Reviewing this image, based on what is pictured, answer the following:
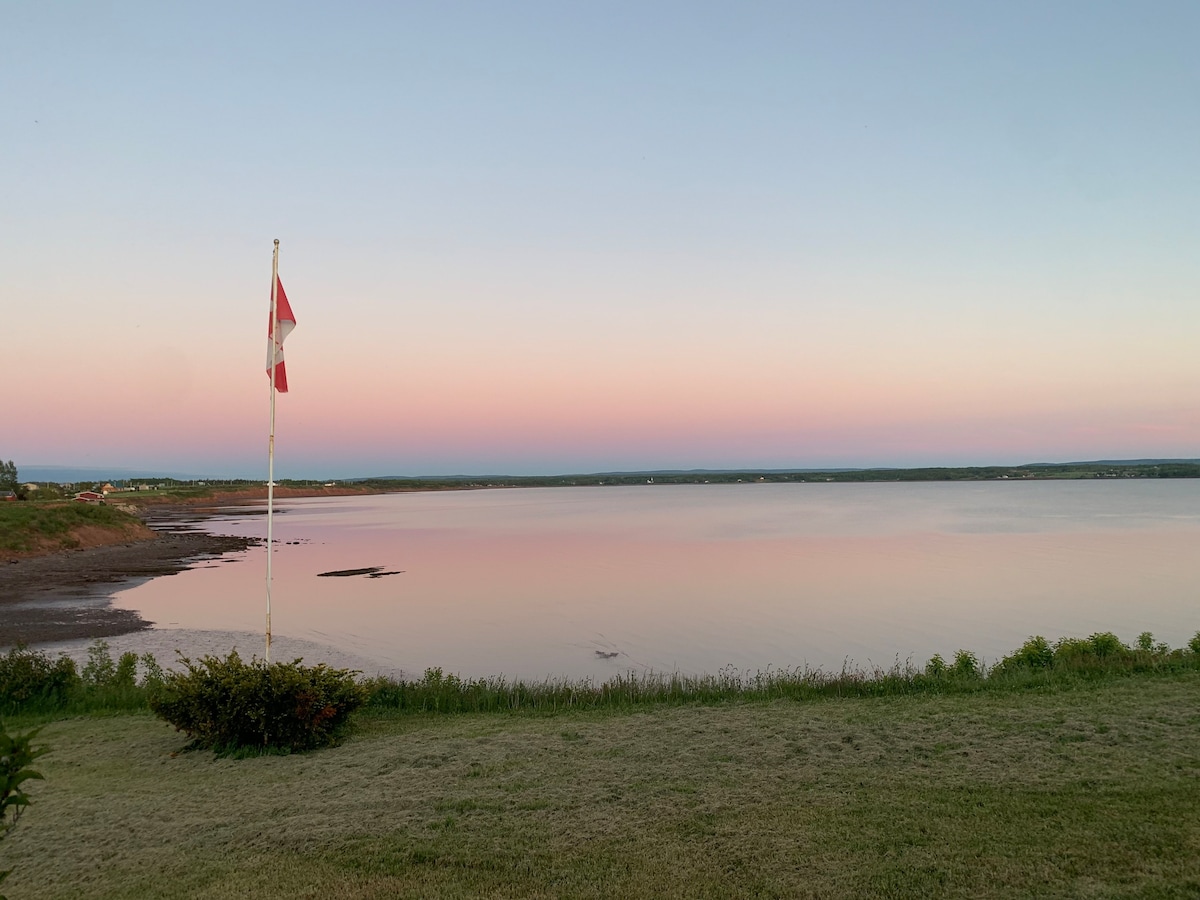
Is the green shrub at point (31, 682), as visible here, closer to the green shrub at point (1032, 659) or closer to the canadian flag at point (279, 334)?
the canadian flag at point (279, 334)

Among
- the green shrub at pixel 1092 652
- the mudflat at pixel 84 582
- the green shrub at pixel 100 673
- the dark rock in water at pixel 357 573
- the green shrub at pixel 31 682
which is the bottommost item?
the dark rock in water at pixel 357 573

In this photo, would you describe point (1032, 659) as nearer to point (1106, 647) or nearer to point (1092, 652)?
point (1092, 652)

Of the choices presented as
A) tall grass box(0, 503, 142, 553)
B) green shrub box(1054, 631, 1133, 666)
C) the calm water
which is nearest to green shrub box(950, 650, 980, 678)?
green shrub box(1054, 631, 1133, 666)

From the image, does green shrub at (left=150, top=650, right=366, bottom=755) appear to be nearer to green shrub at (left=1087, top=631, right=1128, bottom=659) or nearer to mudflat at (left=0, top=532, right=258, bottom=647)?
green shrub at (left=1087, top=631, right=1128, bottom=659)

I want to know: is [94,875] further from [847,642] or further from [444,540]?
[444,540]

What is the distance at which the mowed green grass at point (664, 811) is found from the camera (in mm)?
5695

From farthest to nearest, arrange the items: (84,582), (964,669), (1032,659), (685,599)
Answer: (84,582)
(685,599)
(1032,659)
(964,669)

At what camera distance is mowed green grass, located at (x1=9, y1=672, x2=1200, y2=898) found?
570cm

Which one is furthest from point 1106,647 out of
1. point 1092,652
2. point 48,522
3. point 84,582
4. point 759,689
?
point 48,522

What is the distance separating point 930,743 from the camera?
852cm

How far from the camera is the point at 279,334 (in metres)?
11.3

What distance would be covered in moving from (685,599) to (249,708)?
21620 millimetres

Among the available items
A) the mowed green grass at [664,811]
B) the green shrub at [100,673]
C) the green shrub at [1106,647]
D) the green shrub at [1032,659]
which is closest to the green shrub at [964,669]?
the green shrub at [1032,659]

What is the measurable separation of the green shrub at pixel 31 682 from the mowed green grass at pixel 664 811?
3230 millimetres
